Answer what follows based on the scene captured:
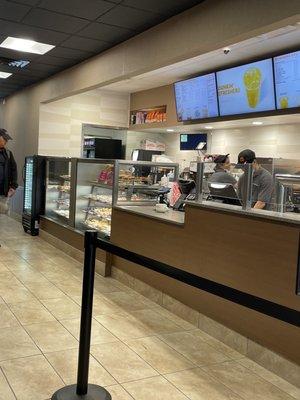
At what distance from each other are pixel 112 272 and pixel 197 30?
9.54 ft

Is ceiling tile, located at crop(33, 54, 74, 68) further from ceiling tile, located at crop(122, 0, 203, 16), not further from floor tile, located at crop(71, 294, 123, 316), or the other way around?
floor tile, located at crop(71, 294, 123, 316)

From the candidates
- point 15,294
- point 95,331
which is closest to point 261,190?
point 95,331

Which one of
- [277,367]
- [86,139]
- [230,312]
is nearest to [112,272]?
[230,312]

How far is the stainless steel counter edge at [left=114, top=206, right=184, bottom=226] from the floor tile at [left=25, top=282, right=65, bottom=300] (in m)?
1.17

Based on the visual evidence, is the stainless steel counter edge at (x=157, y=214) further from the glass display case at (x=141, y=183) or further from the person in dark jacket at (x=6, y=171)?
the person in dark jacket at (x=6, y=171)

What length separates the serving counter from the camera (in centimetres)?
297

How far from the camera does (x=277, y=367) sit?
303 centimetres

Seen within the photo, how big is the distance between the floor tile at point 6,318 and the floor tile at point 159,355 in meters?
1.04

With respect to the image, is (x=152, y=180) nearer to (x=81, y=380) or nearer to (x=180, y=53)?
(x=180, y=53)

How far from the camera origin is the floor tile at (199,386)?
2.73m

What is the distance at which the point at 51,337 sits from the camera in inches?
137

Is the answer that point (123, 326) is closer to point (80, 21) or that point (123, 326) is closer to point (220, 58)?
→ point (80, 21)

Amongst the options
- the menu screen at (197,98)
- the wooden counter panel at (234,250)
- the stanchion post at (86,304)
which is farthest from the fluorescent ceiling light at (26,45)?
the stanchion post at (86,304)

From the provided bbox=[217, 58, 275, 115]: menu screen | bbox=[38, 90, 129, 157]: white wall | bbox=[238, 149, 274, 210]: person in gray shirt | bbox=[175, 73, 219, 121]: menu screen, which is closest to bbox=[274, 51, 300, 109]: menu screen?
bbox=[217, 58, 275, 115]: menu screen
